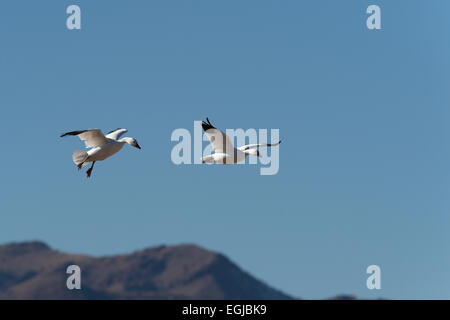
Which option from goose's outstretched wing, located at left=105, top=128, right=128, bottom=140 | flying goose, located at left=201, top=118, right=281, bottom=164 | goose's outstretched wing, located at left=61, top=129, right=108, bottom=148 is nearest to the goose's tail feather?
goose's outstretched wing, located at left=61, top=129, right=108, bottom=148

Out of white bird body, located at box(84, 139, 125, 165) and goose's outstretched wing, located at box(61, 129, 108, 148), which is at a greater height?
goose's outstretched wing, located at box(61, 129, 108, 148)

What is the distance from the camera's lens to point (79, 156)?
36.7 meters

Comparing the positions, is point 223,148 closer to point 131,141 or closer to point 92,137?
point 131,141

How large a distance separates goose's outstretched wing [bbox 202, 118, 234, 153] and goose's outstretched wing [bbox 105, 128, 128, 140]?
3.47 m

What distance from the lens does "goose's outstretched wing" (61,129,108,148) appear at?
3647 centimetres

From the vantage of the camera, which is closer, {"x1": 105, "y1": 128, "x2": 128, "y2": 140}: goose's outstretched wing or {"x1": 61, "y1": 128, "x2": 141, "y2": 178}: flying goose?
{"x1": 61, "y1": 128, "x2": 141, "y2": 178}: flying goose

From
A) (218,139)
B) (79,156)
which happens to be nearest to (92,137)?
(79,156)

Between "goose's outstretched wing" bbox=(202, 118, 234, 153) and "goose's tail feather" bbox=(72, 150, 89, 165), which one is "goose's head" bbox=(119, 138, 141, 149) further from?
"goose's outstretched wing" bbox=(202, 118, 234, 153)

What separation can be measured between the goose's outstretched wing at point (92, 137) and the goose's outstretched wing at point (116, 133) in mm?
1602

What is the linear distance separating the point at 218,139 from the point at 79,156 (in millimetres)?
6701
